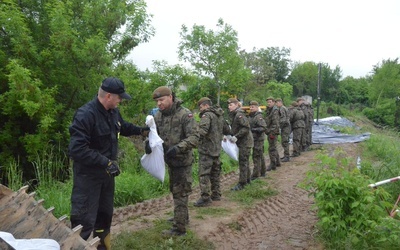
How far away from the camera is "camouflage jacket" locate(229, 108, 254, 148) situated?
23.5ft

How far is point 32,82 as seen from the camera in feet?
22.9

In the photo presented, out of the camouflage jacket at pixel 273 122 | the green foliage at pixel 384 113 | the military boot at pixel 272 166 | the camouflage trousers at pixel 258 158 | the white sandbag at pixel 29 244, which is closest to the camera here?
the white sandbag at pixel 29 244

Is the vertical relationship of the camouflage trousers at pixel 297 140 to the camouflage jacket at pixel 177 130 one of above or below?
below

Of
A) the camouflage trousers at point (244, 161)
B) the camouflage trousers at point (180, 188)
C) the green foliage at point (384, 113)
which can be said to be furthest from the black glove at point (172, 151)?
the green foliage at point (384, 113)

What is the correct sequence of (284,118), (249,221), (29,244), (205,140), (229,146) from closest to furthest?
(29,244), (249,221), (205,140), (229,146), (284,118)

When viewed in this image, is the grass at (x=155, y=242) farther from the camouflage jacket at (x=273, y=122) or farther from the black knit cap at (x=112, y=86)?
the camouflage jacket at (x=273, y=122)

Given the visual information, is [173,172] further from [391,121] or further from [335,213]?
[391,121]

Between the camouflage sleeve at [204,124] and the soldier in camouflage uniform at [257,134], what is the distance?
236 cm

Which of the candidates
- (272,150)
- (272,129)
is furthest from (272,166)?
(272,129)

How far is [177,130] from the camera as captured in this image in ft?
14.9

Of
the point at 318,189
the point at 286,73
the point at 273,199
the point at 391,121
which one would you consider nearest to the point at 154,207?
the point at 273,199

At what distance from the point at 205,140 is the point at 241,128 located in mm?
1268

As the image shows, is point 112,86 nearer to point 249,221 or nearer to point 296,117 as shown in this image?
point 249,221

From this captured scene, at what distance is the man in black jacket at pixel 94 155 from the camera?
323 cm
